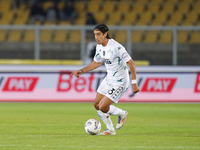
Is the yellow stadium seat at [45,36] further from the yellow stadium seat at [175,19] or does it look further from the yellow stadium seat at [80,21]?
the yellow stadium seat at [175,19]

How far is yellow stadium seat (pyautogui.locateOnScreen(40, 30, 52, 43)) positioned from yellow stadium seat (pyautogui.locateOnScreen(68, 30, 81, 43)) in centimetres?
79

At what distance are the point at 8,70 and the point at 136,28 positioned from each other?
5.04m

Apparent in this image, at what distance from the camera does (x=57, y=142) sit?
773 centimetres

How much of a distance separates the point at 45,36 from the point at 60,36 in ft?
1.95

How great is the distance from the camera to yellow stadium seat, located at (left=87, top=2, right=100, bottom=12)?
2245 centimetres

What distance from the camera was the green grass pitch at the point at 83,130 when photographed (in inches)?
295

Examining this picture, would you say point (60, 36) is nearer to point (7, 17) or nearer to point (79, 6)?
point (7, 17)

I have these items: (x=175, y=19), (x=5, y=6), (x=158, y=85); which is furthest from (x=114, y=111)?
(x=5, y=6)

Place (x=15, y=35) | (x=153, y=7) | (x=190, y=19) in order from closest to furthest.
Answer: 1. (x=15, y=35)
2. (x=190, y=19)
3. (x=153, y=7)

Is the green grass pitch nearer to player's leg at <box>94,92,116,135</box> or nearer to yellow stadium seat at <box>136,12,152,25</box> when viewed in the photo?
player's leg at <box>94,92,116,135</box>

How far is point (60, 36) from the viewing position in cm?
1806

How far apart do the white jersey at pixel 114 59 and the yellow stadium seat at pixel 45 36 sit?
9.49 metres

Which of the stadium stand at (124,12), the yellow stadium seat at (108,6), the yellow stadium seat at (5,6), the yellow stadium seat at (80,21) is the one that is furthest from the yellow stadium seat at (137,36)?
the yellow stadium seat at (5,6)

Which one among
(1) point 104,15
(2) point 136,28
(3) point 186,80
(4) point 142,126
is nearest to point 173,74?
(3) point 186,80
